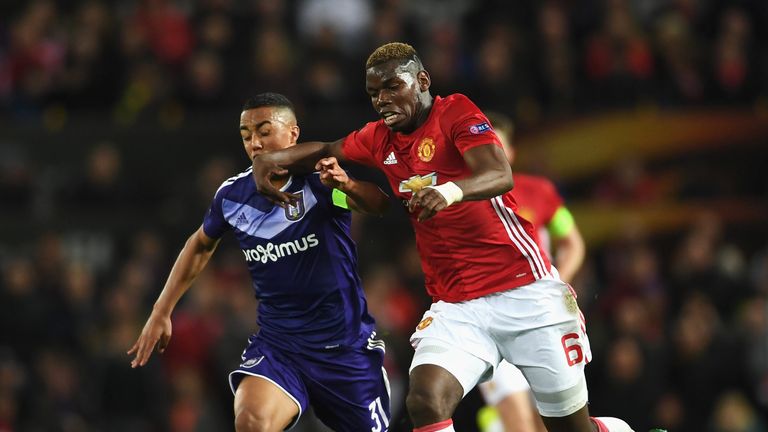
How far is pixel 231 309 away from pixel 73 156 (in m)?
2.94

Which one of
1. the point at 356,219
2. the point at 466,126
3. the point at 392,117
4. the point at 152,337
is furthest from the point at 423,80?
the point at 356,219

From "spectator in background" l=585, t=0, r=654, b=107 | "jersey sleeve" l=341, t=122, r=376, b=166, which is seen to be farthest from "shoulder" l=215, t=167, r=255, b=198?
"spectator in background" l=585, t=0, r=654, b=107

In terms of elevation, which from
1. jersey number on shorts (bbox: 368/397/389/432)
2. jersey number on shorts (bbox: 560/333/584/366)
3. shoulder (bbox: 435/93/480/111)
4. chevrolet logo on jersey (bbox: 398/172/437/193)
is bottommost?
jersey number on shorts (bbox: 368/397/389/432)

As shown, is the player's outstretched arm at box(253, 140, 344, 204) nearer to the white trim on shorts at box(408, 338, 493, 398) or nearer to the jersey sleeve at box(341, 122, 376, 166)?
the jersey sleeve at box(341, 122, 376, 166)

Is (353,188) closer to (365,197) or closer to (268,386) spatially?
(365,197)

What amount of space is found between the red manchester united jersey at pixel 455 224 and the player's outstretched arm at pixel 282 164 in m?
0.30

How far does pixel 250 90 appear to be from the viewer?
45.2 feet

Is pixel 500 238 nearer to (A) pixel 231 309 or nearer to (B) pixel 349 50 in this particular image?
(A) pixel 231 309

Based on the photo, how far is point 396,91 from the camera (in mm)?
6395

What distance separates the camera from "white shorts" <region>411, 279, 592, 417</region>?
6512 mm

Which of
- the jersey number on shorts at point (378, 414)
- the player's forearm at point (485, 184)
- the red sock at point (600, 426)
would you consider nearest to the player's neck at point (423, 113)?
the player's forearm at point (485, 184)

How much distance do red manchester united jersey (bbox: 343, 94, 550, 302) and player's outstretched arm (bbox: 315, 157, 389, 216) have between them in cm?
13

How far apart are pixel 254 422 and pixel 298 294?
0.77m

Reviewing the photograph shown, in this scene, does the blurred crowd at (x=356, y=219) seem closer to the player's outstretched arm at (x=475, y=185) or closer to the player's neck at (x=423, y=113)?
the player's neck at (x=423, y=113)
